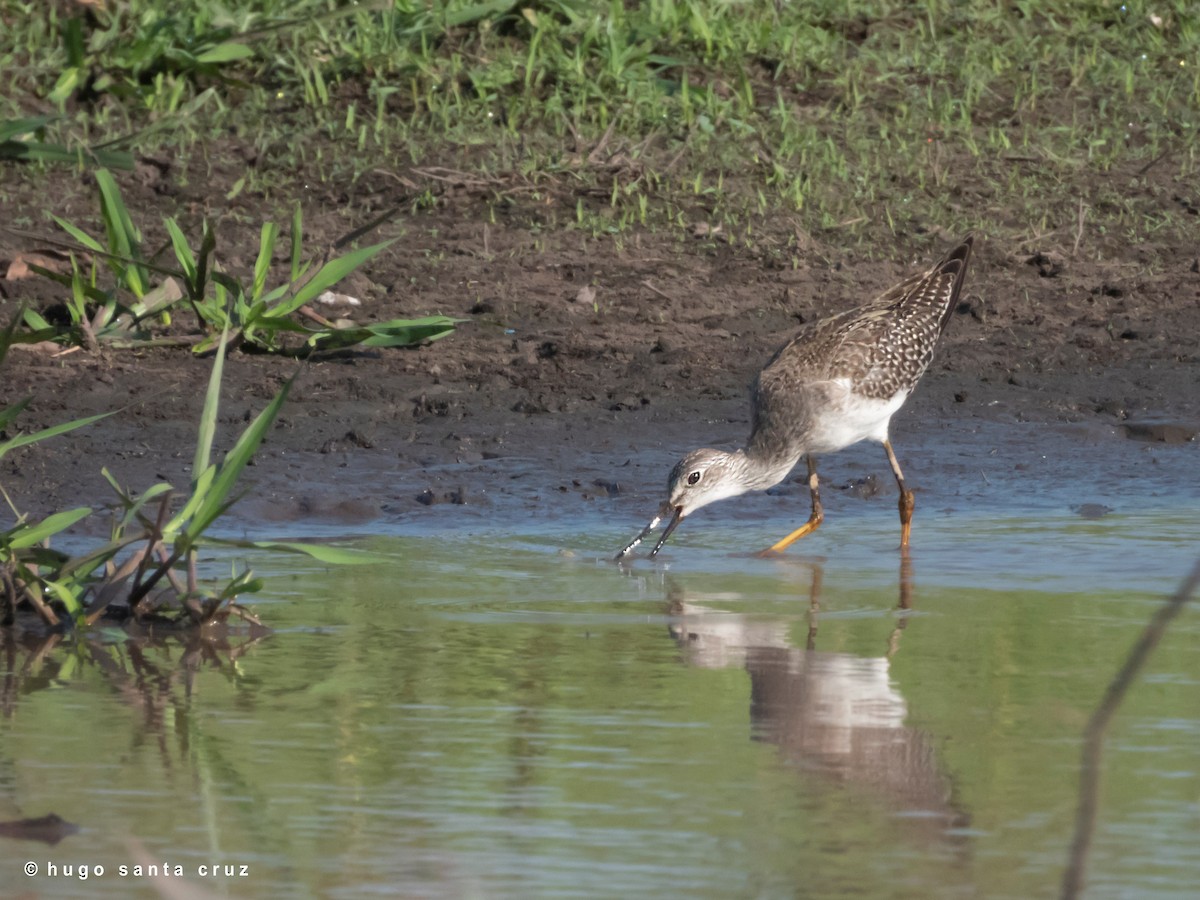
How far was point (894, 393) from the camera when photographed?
7.39m

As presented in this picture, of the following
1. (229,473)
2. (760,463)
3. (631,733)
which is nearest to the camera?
(631,733)

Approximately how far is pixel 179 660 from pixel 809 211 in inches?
217

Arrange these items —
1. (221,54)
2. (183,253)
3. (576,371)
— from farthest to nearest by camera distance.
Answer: (221,54), (576,371), (183,253)

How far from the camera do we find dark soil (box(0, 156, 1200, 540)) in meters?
7.45

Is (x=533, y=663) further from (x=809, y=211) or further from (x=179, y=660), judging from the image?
(x=809, y=211)

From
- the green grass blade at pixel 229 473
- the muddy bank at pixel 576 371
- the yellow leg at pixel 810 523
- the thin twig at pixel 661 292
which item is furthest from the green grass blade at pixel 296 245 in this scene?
the green grass blade at pixel 229 473

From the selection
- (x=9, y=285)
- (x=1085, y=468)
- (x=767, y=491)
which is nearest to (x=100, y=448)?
(x=9, y=285)

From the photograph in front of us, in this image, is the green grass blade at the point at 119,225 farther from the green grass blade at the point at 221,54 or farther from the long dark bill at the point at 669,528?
the long dark bill at the point at 669,528

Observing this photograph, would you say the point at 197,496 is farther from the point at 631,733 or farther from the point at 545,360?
the point at 545,360

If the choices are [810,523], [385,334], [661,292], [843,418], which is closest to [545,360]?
[385,334]

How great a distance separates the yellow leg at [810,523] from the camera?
6.72m

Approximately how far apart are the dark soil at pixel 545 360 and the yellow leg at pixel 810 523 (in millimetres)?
600

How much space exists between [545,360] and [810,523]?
185 cm

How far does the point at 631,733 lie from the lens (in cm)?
419
